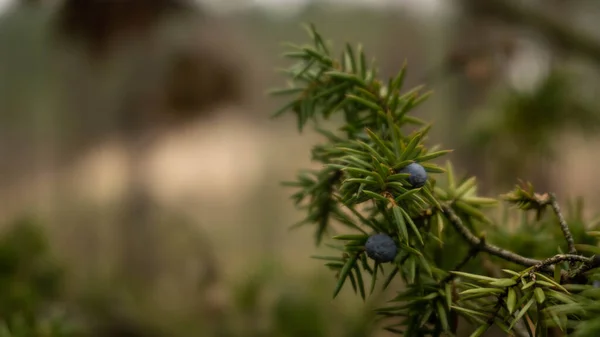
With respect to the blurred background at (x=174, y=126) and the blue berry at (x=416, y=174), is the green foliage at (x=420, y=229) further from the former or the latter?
the blurred background at (x=174, y=126)

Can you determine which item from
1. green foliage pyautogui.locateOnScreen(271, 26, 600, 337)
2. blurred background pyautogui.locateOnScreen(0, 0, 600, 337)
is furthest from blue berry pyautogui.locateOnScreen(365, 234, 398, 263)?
blurred background pyautogui.locateOnScreen(0, 0, 600, 337)

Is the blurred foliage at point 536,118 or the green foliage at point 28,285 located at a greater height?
the blurred foliage at point 536,118

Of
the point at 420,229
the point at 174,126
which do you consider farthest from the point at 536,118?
the point at 174,126

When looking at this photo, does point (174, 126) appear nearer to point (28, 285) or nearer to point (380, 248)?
point (28, 285)

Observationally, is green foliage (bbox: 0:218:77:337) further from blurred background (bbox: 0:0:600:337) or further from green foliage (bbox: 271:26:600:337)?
blurred background (bbox: 0:0:600:337)

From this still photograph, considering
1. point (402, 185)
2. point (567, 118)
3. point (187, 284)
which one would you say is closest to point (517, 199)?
point (402, 185)

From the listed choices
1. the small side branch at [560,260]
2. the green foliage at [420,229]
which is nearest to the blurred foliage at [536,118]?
the green foliage at [420,229]

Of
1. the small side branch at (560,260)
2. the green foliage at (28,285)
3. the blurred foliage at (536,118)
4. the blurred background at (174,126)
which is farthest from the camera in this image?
the blurred background at (174,126)

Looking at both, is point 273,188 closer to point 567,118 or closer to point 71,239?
point 71,239
